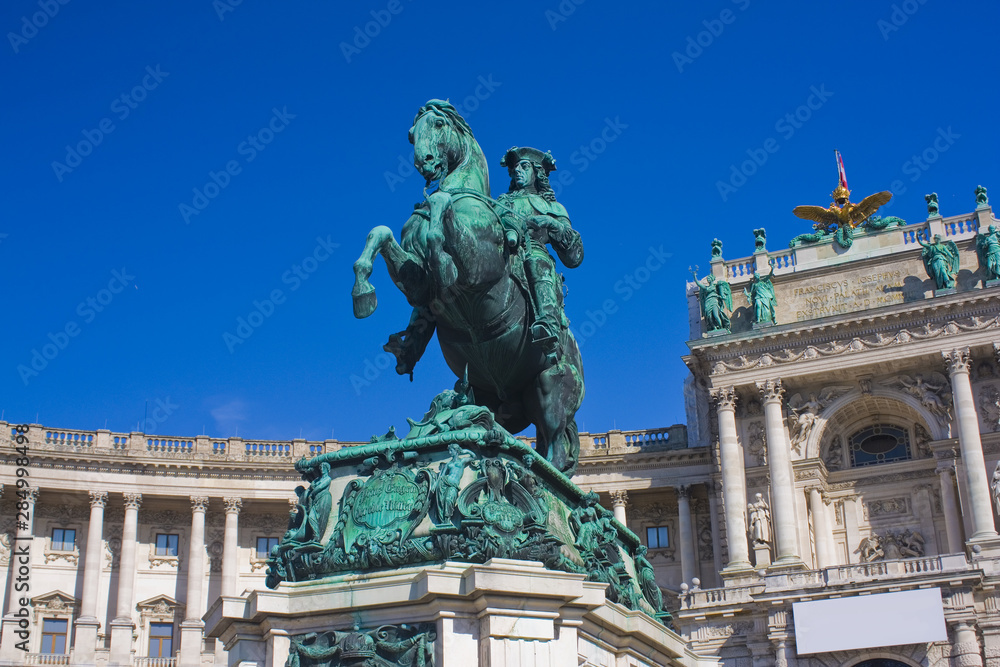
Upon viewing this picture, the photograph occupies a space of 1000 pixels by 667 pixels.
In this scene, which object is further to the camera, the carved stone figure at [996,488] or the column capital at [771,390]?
the column capital at [771,390]

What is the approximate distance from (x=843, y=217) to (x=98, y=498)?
3251 centimetres

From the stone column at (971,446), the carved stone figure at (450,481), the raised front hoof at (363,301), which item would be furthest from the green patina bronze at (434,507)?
the stone column at (971,446)

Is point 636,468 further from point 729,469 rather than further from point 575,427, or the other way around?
point 575,427

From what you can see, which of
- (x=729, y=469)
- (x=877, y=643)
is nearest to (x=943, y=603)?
(x=877, y=643)

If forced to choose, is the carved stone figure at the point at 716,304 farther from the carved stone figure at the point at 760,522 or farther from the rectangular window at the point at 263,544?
the rectangular window at the point at 263,544

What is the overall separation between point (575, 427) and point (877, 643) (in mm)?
31689

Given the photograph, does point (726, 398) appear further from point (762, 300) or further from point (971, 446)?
point (971, 446)

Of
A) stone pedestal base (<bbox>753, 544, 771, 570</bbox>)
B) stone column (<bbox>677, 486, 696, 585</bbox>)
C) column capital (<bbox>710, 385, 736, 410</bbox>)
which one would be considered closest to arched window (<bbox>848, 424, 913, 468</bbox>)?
column capital (<bbox>710, 385, 736, 410</bbox>)

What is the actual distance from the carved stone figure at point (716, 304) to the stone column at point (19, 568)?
2735 cm

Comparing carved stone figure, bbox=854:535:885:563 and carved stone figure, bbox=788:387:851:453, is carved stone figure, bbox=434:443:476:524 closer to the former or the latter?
carved stone figure, bbox=854:535:885:563

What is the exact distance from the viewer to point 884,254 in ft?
162

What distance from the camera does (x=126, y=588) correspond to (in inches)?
1917

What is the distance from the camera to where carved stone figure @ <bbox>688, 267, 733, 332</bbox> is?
49875mm

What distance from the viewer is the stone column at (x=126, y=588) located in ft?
154
